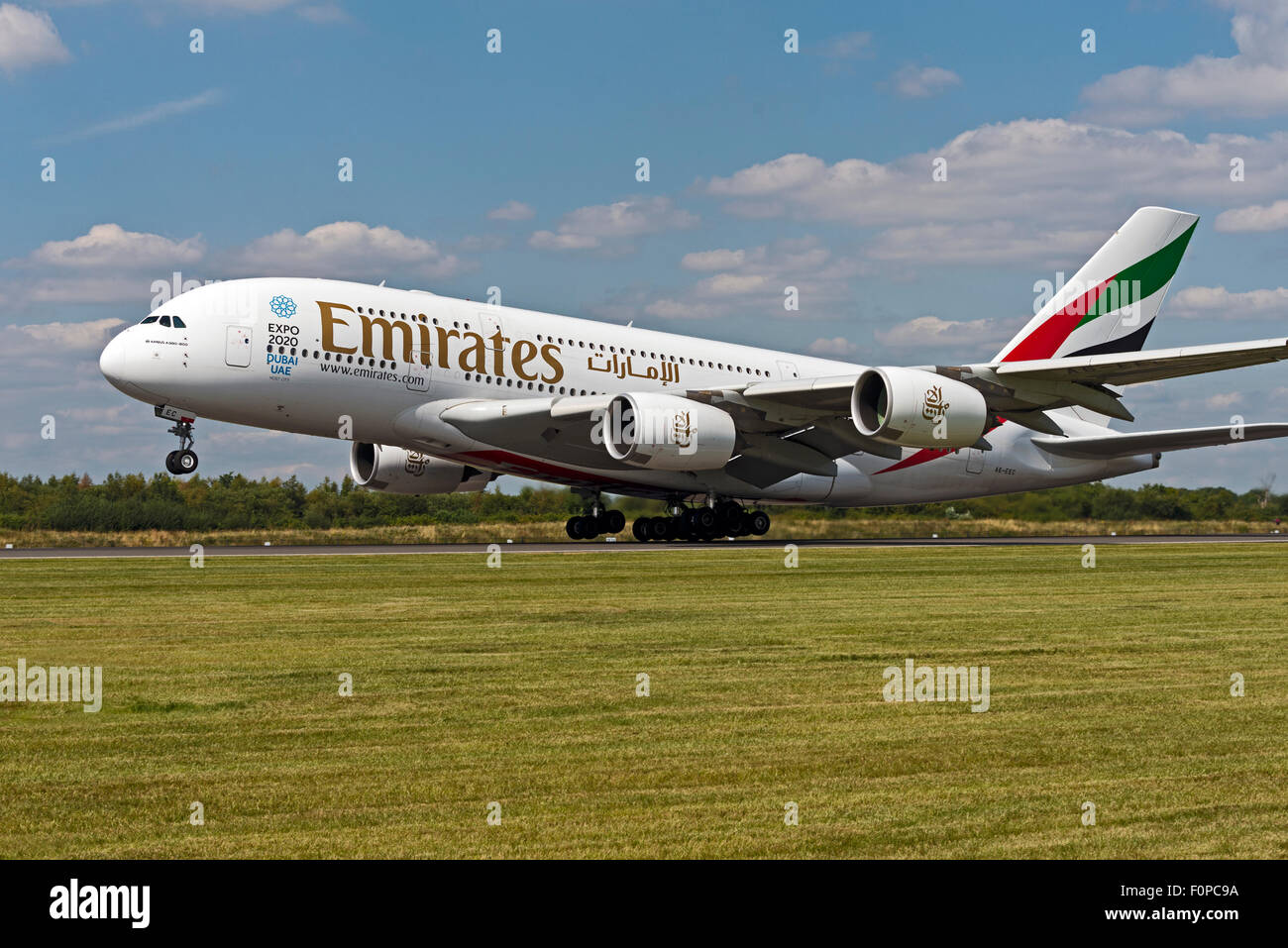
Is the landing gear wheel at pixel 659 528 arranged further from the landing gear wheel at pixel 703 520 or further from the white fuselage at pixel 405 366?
the landing gear wheel at pixel 703 520

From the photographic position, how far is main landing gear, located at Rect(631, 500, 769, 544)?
121 feet

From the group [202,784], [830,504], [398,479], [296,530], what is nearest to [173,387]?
[398,479]

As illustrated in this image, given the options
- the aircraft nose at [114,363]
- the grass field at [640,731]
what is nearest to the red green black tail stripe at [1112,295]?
the grass field at [640,731]

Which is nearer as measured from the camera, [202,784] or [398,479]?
[202,784]

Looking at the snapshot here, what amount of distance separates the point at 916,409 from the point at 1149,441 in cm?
1352

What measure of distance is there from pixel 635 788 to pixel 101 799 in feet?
10.2

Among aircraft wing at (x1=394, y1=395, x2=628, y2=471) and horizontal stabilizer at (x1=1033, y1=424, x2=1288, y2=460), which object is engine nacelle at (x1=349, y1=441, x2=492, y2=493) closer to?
Result: aircraft wing at (x1=394, y1=395, x2=628, y2=471)

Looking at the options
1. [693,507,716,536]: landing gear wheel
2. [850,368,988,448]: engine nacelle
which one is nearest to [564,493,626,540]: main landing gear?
[693,507,716,536]: landing gear wheel

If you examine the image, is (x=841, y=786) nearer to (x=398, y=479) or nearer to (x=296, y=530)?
(x=398, y=479)

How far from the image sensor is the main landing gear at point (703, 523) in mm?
36969

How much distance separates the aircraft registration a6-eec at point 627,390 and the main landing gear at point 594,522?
65 mm

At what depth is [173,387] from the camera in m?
29.5

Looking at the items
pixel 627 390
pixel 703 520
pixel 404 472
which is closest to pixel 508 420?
pixel 627 390

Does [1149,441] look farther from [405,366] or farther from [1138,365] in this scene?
[405,366]
